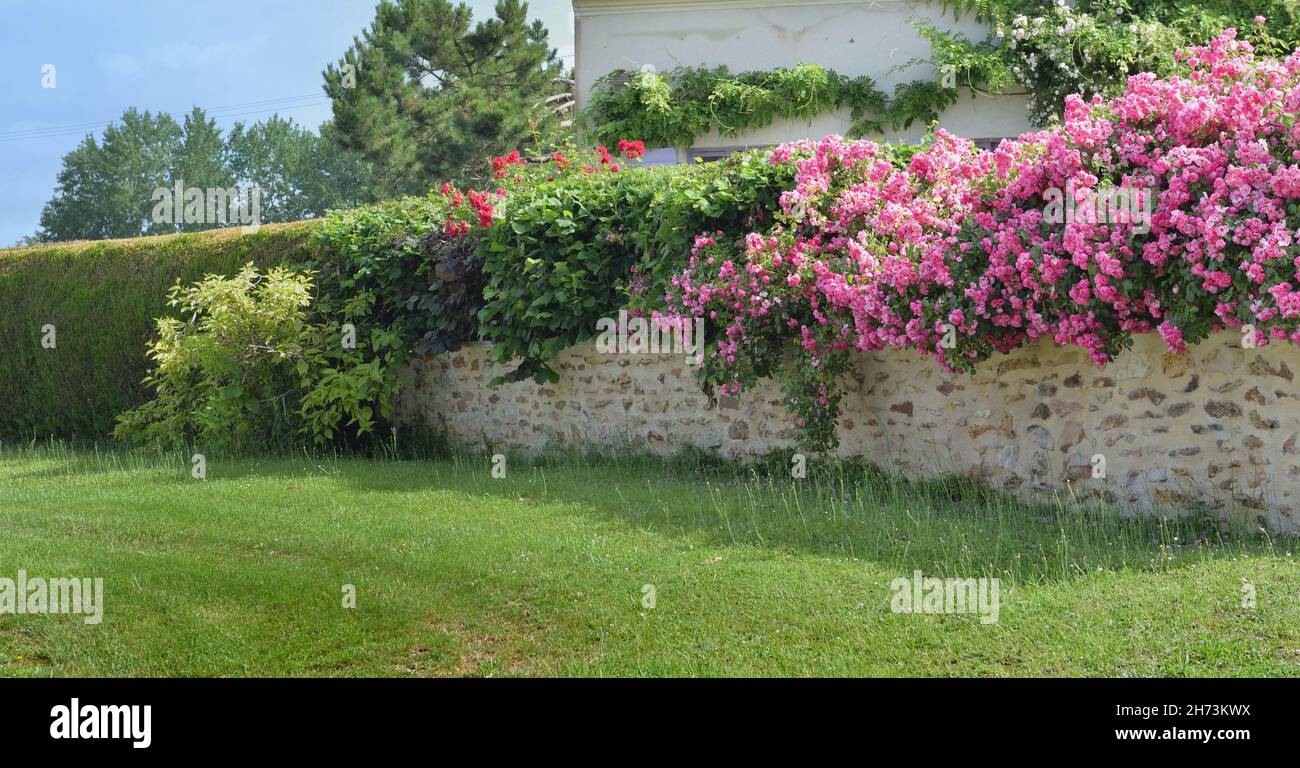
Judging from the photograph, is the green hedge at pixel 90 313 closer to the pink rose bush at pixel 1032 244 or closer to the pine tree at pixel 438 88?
the pink rose bush at pixel 1032 244

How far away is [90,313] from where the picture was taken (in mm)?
14484

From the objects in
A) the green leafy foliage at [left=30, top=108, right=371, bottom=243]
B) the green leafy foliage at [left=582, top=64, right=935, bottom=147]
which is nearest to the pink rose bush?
the green leafy foliage at [left=582, top=64, right=935, bottom=147]

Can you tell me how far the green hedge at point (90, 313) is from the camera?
13.7 metres

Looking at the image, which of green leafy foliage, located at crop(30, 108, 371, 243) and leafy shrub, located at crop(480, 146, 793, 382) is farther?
green leafy foliage, located at crop(30, 108, 371, 243)

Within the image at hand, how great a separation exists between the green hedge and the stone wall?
14.8 ft

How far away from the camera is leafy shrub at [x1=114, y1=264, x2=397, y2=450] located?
1140 centimetres

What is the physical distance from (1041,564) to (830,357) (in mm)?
2785

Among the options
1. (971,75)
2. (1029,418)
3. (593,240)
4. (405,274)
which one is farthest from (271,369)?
(971,75)

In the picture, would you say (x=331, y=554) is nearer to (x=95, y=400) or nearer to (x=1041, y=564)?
(x=1041, y=564)

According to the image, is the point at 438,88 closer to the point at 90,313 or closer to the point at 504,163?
the point at 90,313

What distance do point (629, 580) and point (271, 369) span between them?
22.3 feet

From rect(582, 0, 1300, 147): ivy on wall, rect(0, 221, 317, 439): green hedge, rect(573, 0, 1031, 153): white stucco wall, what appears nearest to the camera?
rect(0, 221, 317, 439): green hedge

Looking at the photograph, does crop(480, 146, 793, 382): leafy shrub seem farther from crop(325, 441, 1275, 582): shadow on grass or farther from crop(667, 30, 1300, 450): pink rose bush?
crop(325, 441, 1275, 582): shadow on grass

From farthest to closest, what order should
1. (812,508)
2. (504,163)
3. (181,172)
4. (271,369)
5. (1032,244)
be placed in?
(181,172)
(504,163)
(271,369)
(812,508)
(1032,244)
